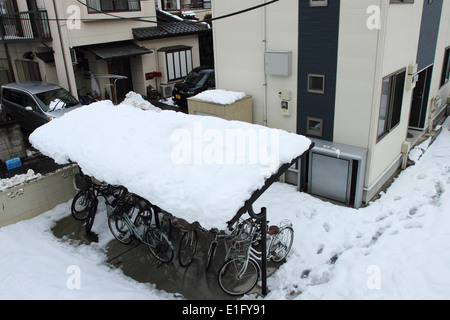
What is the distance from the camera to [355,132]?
7.76 meters

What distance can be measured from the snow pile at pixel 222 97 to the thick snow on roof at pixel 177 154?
209cm

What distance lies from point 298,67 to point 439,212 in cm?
427

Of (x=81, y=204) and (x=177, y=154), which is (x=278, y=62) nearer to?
(x=177, y=154)

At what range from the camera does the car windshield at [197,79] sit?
14991 millimetres

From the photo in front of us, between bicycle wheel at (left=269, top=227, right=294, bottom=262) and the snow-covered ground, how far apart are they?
0.58 feet

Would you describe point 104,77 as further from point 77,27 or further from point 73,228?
point 73,228

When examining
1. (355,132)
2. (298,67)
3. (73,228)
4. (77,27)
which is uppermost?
(77,27)

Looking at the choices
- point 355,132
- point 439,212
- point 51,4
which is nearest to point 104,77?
point 51,4

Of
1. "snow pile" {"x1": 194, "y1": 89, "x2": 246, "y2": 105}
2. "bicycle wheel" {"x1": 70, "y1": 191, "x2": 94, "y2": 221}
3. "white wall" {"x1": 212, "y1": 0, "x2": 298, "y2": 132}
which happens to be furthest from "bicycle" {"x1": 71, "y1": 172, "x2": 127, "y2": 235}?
"white wall" {"x1": 212, "y1": 0, "x2": 298, "y2": 132}

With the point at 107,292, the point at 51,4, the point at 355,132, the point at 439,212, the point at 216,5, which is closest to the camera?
the point at 107,292

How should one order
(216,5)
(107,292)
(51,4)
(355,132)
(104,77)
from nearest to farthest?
(107,292) → (355,132) → (216,5) → (51,4) → (104,77)

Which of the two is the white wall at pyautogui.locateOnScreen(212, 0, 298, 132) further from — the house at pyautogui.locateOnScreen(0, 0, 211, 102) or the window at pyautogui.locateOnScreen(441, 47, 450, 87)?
the window at pyautogui.locateOnScreen(441, 47, 450, 87)

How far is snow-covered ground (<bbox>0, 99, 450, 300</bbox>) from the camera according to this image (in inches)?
219

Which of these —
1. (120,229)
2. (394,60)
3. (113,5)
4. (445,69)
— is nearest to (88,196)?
(120,229)
